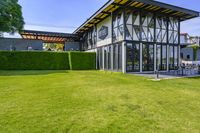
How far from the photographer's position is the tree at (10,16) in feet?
55.1

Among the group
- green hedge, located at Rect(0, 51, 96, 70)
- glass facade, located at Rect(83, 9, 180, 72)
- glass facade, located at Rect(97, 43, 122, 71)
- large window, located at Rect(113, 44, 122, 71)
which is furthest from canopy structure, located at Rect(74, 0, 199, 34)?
green hedge, located at Rect(0, 51, 96, 70)

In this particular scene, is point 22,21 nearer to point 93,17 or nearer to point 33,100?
point 93,17

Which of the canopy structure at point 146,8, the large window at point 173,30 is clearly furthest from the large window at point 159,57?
the canopy structure at point 146,8

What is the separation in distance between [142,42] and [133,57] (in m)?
1.62

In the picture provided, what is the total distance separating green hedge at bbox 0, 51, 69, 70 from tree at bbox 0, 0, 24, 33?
268cm

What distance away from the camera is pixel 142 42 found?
52.1 feet

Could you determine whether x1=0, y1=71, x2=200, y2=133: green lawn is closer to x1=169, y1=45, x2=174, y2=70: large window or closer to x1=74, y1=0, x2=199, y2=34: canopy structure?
x1=74, y1=0, x2=199, y2=34: canopy structure

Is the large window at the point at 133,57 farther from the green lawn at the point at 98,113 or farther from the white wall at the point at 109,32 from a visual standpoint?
the green lawn at the point at 98,113

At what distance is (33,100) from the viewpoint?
19.0 ft

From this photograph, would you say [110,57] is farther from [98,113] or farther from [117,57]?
[98,113]

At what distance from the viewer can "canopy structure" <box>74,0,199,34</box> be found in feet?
48.7

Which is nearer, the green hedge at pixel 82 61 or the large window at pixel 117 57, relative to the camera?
the large window at pixel 117 57

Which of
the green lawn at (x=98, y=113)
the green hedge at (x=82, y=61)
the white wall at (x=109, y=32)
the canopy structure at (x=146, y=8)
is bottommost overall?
the green lawn at (x=98, y=113)

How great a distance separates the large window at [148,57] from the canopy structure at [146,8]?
3239 millimetres
